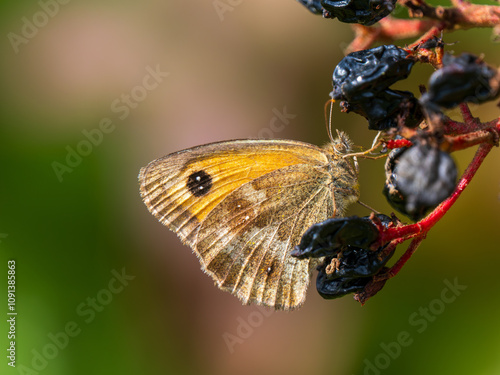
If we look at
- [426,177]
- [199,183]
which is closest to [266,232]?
[199,183]

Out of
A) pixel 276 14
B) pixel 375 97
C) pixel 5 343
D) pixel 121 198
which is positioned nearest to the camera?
pixel 375 97

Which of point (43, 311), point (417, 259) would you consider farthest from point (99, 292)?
point (417, 259)

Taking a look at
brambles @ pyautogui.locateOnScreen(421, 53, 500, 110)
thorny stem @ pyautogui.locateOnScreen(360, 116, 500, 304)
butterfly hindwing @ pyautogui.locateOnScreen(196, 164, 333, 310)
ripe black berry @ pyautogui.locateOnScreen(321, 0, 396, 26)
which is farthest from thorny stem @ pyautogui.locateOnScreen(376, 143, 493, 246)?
butterfly hindwing @ pyautogui.locateOnScreen(196, 164, 333, 310)

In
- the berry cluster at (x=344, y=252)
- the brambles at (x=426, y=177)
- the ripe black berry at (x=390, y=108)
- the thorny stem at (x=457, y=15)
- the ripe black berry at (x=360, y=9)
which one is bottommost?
the berry cluster at (x=344, y=252)

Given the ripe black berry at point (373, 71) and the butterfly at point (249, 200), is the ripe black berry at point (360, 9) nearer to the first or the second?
the ripe black berry at point (373, 71)

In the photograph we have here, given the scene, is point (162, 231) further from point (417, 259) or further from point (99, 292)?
point (417, 259)

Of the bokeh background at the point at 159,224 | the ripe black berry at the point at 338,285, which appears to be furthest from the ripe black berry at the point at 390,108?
the bokeh background at the point at 159,224
